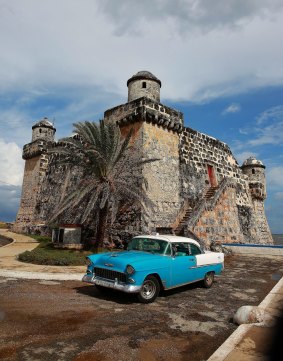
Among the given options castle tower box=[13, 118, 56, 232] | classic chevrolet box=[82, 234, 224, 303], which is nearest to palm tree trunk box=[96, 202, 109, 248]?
classic chevrolet box=[82, 234, 224, 303]

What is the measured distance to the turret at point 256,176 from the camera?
24.4 meters

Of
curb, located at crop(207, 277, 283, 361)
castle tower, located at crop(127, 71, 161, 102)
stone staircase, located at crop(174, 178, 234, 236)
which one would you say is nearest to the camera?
curb, located at crop(207, 277, 283, 361)

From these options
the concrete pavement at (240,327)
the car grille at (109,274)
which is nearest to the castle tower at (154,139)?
the concrete pavement at (240,327)

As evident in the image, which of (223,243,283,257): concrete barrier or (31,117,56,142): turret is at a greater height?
(31,117,56,142): turret

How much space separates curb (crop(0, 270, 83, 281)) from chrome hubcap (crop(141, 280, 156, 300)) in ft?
9.98

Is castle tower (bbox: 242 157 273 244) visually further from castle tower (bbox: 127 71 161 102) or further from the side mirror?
the side mirror

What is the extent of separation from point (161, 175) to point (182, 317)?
35.1 feet

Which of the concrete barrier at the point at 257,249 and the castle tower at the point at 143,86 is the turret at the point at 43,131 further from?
the concrete barrier at the point at 257,249

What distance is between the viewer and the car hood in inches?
240

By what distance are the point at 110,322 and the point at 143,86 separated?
1489cm

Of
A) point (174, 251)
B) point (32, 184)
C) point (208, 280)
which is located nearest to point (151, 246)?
point (174, 251)

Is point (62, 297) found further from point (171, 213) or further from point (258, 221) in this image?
point (258, 221)

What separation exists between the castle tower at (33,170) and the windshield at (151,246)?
62.3ft

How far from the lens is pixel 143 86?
17.4 meters
